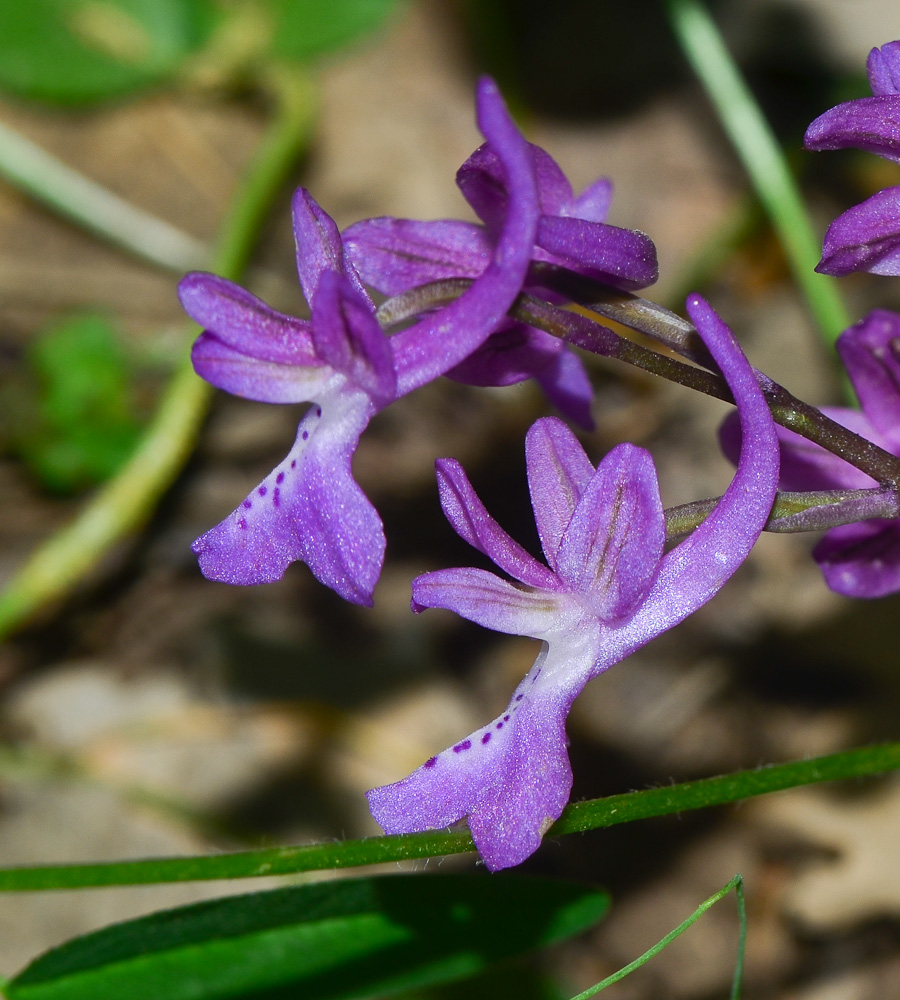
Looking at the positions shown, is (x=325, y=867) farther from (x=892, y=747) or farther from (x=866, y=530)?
(x=866, y=530)

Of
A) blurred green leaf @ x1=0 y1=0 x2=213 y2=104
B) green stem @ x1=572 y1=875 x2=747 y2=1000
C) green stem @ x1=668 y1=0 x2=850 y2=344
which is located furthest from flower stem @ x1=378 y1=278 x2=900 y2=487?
blurred green leaf @ x1=0 y1=0 x2=213 y2=104

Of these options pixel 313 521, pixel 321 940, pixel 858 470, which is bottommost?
pixel 321 940

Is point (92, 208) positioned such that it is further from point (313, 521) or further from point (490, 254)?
point (313, 521)

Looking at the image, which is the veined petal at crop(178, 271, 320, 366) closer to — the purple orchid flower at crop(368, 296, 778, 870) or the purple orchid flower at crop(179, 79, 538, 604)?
the purple orchid flower at crop(179, 79, 538, 604)

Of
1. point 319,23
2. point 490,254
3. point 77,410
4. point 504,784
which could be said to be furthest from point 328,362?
point 319,23

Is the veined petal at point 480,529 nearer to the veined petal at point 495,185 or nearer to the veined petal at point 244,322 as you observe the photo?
the veined petal at point 244,322

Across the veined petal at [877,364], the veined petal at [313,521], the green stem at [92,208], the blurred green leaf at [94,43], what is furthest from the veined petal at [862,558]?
the blurred green leaf at [94,43]
